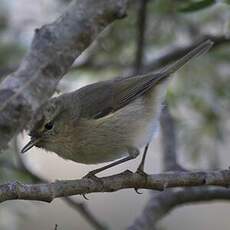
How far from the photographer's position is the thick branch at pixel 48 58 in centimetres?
286

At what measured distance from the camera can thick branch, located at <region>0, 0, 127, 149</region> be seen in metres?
2.86

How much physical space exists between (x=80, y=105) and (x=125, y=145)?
0.46 meters

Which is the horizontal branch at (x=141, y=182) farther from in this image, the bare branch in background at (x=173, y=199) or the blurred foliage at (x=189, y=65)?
the blurred foliage at (x=189, y=65)

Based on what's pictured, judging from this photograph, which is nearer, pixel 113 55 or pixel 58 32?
pixel 58 32

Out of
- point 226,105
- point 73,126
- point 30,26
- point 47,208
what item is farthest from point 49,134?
point 47,208

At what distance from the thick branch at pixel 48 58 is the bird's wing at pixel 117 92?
29.4 inches

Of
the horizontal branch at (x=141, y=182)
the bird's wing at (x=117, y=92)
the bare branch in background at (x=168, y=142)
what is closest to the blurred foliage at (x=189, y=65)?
the bare branch in background at (x=168, y=142)

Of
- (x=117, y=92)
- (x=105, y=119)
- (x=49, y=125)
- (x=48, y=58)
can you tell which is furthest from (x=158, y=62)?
(x=48, y=58)

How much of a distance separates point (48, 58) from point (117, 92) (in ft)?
3.22

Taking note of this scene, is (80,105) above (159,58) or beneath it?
beneath

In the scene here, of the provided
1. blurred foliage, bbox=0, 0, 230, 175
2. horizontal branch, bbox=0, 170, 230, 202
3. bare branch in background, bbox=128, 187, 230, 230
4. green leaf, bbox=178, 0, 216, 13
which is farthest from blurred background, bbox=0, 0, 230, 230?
horizontal branch, bbox=0, 170, 230, 202

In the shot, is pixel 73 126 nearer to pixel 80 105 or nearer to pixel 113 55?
pixel 80 105

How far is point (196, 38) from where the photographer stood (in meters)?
5.12

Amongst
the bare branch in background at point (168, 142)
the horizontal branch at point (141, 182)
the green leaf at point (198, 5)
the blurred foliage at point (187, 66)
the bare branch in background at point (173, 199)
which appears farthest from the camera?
the blurred foliage at point (187, 66)
